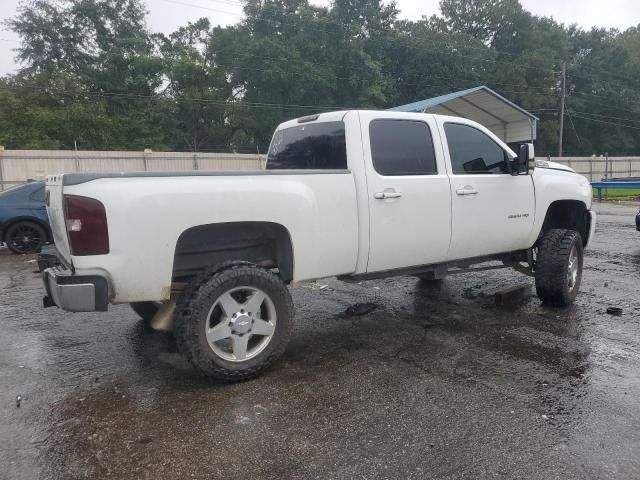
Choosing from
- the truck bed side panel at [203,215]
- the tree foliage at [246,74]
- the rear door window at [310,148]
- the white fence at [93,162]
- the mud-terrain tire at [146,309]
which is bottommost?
the mud-terrain tire at [146,309]

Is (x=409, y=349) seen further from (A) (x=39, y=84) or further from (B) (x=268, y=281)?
(A) (x=39, y=84)

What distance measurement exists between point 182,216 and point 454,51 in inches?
2023

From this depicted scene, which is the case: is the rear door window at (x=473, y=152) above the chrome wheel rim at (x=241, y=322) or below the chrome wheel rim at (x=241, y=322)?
above

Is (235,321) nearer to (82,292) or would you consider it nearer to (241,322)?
(241,322)

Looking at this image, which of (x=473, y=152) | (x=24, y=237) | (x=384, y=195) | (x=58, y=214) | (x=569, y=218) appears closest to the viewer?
(x=58, y=214)

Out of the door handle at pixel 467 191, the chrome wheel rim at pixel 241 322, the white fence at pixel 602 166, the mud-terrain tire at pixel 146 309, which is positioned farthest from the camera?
the white fence at pixel 602 166

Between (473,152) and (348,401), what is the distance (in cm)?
280

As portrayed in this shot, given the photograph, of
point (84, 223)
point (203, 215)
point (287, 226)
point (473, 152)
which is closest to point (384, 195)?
point (287, 226)

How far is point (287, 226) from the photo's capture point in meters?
3.55

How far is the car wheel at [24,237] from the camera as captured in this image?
32.4 ft

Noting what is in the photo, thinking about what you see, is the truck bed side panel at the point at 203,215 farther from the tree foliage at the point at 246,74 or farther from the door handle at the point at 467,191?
the tree foliage at the point at 246,74

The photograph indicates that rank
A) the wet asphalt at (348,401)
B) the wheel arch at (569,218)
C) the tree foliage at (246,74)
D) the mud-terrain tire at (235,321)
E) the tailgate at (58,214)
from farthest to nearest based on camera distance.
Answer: the tree foliage at (246,74), the wheel arch at (569,218), the mud-terrain tire at (235,321), the tailgate at (58,214), the wet asphalt at (348,401)

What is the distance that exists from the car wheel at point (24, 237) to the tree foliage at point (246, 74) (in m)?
23.4

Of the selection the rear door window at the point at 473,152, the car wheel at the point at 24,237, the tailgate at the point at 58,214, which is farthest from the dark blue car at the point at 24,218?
Answer: the rear door window at the point at 473,152
